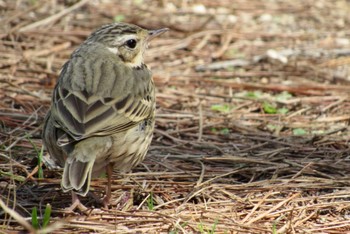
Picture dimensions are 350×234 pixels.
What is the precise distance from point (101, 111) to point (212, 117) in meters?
2.53

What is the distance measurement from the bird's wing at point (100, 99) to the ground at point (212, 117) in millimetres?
560

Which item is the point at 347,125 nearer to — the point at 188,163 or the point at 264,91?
the point at 264,91

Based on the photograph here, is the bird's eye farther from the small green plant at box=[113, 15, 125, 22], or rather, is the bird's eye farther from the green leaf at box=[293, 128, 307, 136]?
the small green plant at box=[113, 15, 125, 22]

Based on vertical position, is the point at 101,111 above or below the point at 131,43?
below

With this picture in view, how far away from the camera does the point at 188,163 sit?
614cm

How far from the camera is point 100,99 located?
5.06m

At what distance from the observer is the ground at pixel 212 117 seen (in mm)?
5047

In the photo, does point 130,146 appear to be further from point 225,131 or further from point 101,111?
point 225,131

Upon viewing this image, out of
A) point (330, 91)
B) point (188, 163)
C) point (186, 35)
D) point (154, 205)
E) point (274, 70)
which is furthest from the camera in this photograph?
point (186, 35)

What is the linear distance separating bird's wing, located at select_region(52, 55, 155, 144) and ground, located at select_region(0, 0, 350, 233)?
1.84 ft

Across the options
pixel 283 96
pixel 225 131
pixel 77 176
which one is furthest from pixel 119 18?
pixel 77 176

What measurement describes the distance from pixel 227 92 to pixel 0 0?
401 centimetres

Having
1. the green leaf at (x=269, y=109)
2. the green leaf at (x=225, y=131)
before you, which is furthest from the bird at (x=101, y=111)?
the green leaf at (x=269, y=109)

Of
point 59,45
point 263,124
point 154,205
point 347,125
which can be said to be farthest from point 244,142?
point 59,45
